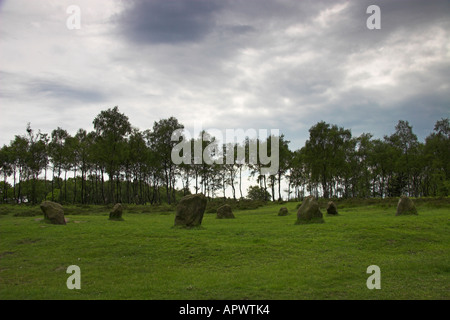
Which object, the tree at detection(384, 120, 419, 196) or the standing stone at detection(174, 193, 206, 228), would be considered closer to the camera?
the standing stone at detection(174, 193, 206, 228)

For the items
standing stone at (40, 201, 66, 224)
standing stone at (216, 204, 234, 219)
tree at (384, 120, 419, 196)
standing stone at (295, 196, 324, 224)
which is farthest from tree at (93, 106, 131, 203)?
tree at (384, 120, 419, 196)

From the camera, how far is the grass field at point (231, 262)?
10.3 m

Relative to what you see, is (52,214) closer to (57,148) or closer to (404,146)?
(57,148)

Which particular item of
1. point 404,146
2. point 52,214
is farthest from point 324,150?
point 52,214

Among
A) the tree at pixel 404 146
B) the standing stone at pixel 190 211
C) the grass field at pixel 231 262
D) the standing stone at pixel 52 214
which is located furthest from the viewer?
the tree at pixel 404 146

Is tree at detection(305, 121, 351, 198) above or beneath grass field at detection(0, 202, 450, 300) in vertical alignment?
above

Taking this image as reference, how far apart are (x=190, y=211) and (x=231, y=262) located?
9.26 m

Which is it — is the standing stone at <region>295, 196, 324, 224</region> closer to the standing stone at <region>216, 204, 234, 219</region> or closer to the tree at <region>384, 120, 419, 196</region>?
the standing stone at <region>216, 204, 234, 219</region>

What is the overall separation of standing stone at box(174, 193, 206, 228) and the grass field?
1928 millimetres

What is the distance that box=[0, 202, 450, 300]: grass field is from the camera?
10.3 m

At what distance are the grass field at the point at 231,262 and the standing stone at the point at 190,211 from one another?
1.93m

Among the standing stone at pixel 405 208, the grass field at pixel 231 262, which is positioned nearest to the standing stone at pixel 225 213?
the grass field at pixel 231 262

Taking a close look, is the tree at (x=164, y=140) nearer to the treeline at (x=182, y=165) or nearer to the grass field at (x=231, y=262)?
the treeline at (x=182, y=165)
